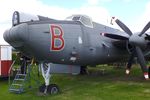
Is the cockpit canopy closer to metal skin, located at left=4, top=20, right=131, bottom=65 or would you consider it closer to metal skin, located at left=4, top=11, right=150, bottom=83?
metal skin, located at left=4, top=11, right=150, bottom=83

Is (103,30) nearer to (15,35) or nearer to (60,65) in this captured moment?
(60,65)

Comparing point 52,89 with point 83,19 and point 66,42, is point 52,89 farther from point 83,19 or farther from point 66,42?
point 83,19

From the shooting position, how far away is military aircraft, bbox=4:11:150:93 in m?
15.0

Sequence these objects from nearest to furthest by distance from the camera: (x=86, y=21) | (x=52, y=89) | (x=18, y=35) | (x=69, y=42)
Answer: (x=18, y=35), (x=52, y=89), (x=69, y=42), (x=86, y=21)

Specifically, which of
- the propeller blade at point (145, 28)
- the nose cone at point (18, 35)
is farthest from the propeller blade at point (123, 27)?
the nose cone at point (18, 35)

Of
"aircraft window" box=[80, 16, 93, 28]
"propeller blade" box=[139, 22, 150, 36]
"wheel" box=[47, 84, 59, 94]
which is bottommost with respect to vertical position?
"wheel" box=[47, 84, 59, 94]

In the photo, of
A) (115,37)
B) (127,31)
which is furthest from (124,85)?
(127,31)

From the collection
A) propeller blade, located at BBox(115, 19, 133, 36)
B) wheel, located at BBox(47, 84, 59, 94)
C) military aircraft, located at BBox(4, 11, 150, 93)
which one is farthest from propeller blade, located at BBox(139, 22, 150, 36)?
wheel, located at BBox(47, 84, 59, 94)

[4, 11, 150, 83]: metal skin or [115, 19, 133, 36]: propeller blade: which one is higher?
[115, 19, 133, 36]: propeller blade

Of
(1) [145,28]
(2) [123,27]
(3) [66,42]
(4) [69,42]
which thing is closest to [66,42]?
(3) [66,42]

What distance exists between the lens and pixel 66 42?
1622cm

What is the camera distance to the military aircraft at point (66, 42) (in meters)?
15.0

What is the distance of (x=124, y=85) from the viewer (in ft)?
59.4

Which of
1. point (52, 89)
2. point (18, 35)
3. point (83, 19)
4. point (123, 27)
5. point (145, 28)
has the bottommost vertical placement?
point (52, 89)
